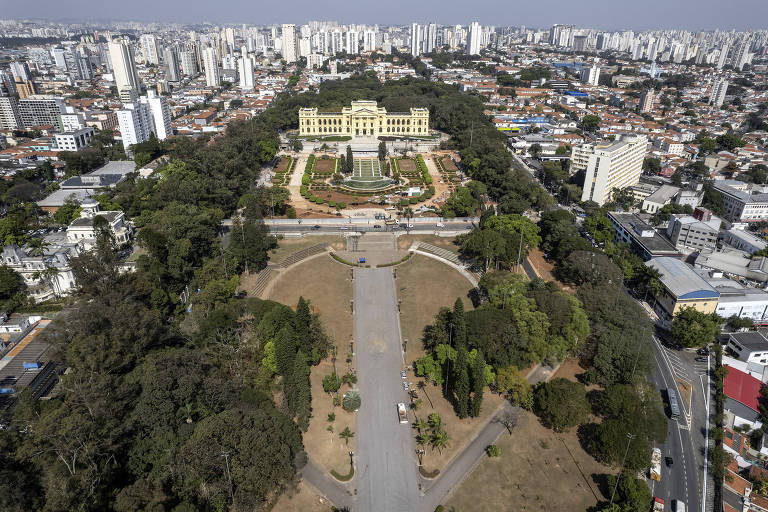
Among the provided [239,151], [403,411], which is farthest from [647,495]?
[239,151]

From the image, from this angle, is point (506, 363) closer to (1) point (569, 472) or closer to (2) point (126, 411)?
(1) point (569, 472)

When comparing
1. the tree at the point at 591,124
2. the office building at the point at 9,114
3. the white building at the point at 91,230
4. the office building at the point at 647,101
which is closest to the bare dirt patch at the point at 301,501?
the white building at the point at 91,230

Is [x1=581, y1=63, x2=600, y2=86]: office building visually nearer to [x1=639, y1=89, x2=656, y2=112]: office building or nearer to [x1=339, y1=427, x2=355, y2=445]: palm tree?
[x1=639, y1=89, x2=656, y2=112]: office building

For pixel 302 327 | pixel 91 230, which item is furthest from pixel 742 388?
pixel 91 230

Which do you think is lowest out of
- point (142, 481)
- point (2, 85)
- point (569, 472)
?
point (569, 472)

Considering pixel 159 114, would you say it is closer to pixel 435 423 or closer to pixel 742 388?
pixel 435 423
